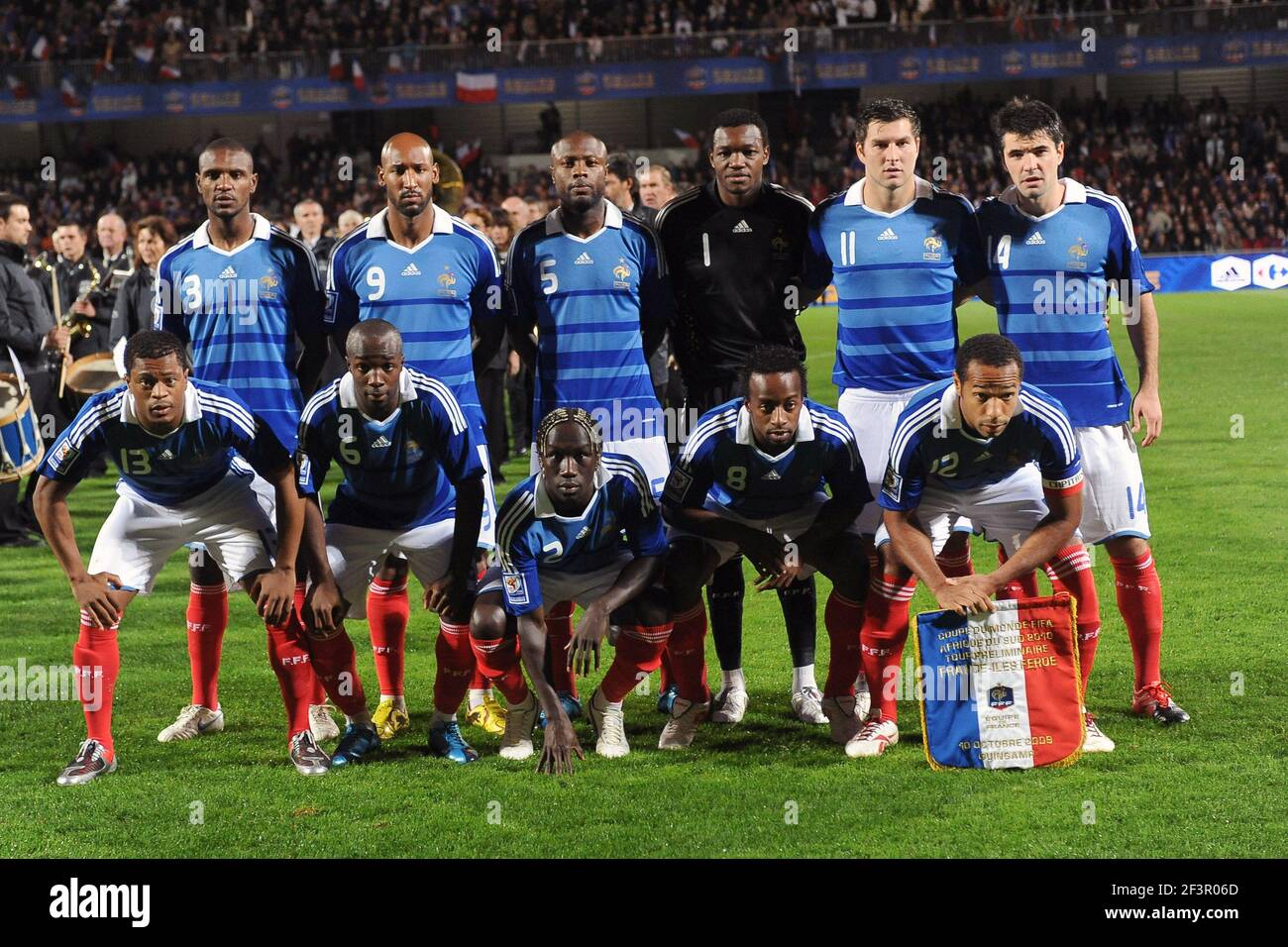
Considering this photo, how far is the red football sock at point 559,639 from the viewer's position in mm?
5777

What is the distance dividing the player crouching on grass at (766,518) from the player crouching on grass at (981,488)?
5.1 inches

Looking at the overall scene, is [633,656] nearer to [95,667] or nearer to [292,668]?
[292,668]

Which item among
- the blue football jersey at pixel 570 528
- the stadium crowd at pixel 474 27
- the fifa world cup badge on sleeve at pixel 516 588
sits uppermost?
the stadium crowd at pixel 474 27

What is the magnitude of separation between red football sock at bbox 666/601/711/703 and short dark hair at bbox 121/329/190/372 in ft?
6.64

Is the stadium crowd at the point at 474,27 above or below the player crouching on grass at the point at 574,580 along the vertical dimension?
above

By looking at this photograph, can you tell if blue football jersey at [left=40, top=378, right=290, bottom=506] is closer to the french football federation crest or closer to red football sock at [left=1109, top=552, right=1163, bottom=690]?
the french football federation crest

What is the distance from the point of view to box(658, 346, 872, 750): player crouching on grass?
5402 mm

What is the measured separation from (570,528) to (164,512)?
1455mm

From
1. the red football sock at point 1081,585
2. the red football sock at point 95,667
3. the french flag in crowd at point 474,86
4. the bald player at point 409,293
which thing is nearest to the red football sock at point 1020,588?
the red football sock at point 1081,585

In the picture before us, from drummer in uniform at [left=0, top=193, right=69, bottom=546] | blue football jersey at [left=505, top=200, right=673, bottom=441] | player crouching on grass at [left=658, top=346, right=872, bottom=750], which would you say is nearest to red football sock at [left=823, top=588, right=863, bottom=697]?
player crouching on grass at [left=658, top=346, right=872, bottom=750]

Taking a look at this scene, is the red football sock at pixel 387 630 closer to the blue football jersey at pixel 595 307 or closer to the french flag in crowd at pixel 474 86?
the blue football jersey at pixel 595 307

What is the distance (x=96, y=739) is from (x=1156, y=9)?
1322 inches

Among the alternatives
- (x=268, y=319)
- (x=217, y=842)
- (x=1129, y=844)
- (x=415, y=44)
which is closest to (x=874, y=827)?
(x=1129, y=844)

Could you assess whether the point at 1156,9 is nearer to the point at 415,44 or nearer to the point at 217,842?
the point at 415,44
